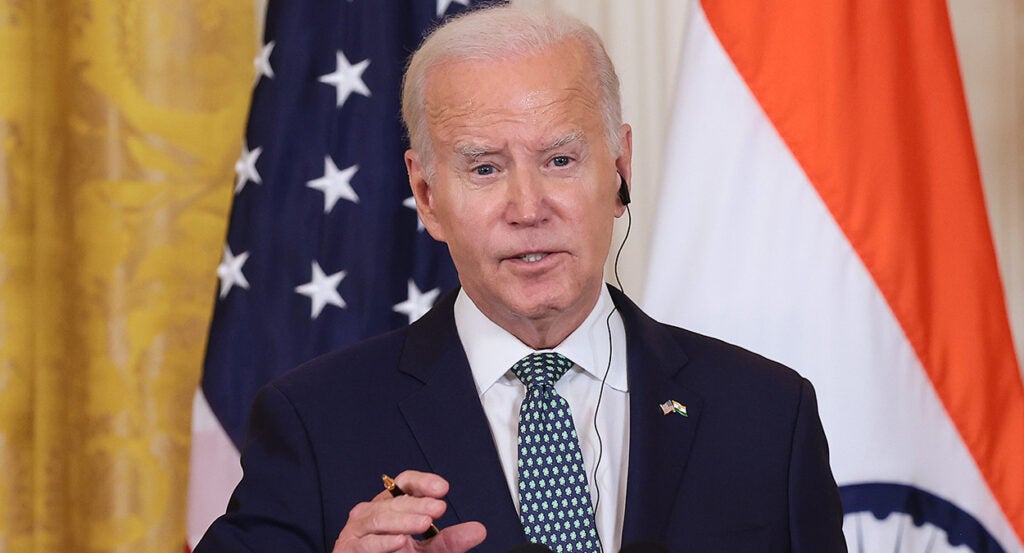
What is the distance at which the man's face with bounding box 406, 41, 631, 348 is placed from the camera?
75.0 inches

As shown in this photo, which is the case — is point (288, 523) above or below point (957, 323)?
below

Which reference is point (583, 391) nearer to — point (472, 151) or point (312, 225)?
point (472, 151)

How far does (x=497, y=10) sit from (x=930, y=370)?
46.5 inches

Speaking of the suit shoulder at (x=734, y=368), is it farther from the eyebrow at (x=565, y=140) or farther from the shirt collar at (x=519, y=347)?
the eyebrow at (x=565, y=140)

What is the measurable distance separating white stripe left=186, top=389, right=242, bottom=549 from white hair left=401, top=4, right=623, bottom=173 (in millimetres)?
1204

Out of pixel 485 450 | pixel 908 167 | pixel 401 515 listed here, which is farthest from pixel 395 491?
pixel 908 167

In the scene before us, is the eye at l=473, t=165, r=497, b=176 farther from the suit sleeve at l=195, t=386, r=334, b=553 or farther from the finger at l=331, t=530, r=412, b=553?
the finger at l=331, t=530, r=412, b=553

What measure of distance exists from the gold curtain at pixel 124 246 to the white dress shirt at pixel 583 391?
1603mm

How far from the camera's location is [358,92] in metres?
3.01

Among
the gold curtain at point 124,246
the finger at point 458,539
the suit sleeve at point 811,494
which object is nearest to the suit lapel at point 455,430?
the finger at point 458,539

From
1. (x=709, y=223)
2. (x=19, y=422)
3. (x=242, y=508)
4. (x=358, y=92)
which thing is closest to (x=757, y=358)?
(x=709, y=223)

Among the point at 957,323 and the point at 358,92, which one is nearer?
the point at 957,323

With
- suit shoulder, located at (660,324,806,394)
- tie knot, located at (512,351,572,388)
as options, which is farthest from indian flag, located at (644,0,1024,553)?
tie knot, located at (512,351,572,388)

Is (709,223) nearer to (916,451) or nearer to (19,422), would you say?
(916,451)
